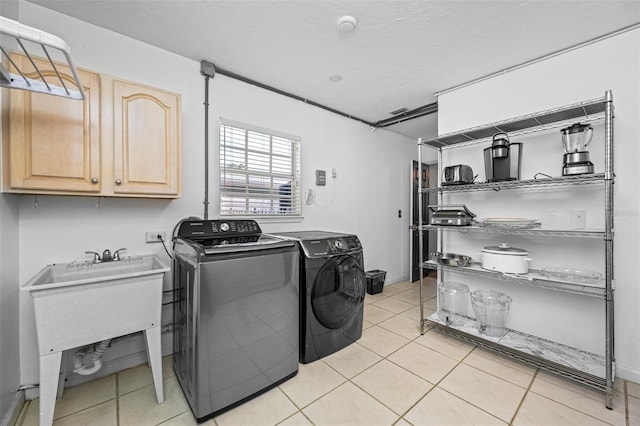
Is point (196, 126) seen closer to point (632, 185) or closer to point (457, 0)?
point (457, 0)

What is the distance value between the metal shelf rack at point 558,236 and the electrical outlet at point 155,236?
2372 mm

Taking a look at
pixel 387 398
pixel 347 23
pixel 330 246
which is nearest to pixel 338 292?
pixel 330 246

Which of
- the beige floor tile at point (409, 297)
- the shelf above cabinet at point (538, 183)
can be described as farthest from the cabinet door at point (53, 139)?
the beige floor tile at point (409, 297)

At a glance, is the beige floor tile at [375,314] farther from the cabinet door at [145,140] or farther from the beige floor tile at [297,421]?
the cabinet door at [145,140]

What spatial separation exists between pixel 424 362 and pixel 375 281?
161cm

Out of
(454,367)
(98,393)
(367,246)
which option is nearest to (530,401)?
(454,367)

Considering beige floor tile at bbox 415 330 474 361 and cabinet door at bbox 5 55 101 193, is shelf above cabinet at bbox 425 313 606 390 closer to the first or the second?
beige floor tile at bbox 415 330 474 361

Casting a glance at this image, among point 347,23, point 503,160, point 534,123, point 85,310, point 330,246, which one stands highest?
point 347,23

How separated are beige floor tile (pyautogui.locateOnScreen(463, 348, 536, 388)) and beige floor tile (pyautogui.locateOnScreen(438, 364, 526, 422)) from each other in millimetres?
67

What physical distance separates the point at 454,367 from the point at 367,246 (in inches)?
79.4

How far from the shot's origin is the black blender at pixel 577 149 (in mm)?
1822

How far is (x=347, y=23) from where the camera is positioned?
180 cm

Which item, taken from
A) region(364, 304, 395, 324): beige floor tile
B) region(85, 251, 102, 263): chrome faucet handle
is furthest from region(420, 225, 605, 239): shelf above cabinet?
region(85, 251, 102, 263): chrome faucet handle

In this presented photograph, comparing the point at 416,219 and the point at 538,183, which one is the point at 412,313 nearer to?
the point at 538,183
